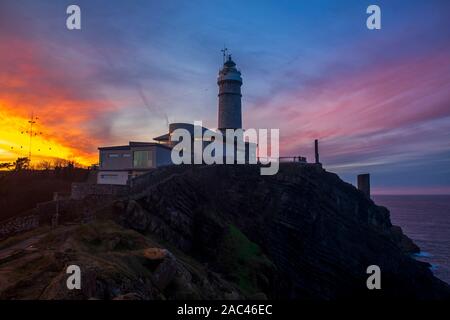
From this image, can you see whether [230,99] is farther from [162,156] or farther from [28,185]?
[28,185]

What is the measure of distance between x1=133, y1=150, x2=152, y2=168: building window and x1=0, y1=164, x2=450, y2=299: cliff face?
5399 mm

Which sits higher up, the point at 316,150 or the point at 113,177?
the point at 316,150

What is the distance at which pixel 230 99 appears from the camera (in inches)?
2386

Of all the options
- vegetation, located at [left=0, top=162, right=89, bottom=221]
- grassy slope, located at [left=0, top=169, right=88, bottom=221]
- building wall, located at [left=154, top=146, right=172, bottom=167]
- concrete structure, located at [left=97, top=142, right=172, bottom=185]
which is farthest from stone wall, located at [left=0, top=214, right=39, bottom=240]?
building wall, located at [left=154, top=146, right=172, bottom=167]

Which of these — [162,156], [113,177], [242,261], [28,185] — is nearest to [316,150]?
[162,156]

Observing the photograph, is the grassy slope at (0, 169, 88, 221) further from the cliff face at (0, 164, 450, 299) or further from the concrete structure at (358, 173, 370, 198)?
the concrete structure at (358, 173, 370, 198)

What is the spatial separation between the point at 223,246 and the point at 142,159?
17.5m

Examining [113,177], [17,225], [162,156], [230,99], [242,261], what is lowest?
[242,261]

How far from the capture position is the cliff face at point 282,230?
28422mm

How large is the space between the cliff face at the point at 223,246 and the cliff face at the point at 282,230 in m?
0.14

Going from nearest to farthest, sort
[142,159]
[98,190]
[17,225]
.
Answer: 1. [17,225]
2. [98,190]
3. [142,159]

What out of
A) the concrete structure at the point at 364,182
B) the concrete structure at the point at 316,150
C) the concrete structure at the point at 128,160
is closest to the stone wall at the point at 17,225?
the concrete structure at the point at 128,160

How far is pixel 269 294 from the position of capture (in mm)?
27766

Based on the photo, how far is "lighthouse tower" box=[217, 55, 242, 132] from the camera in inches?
2371
